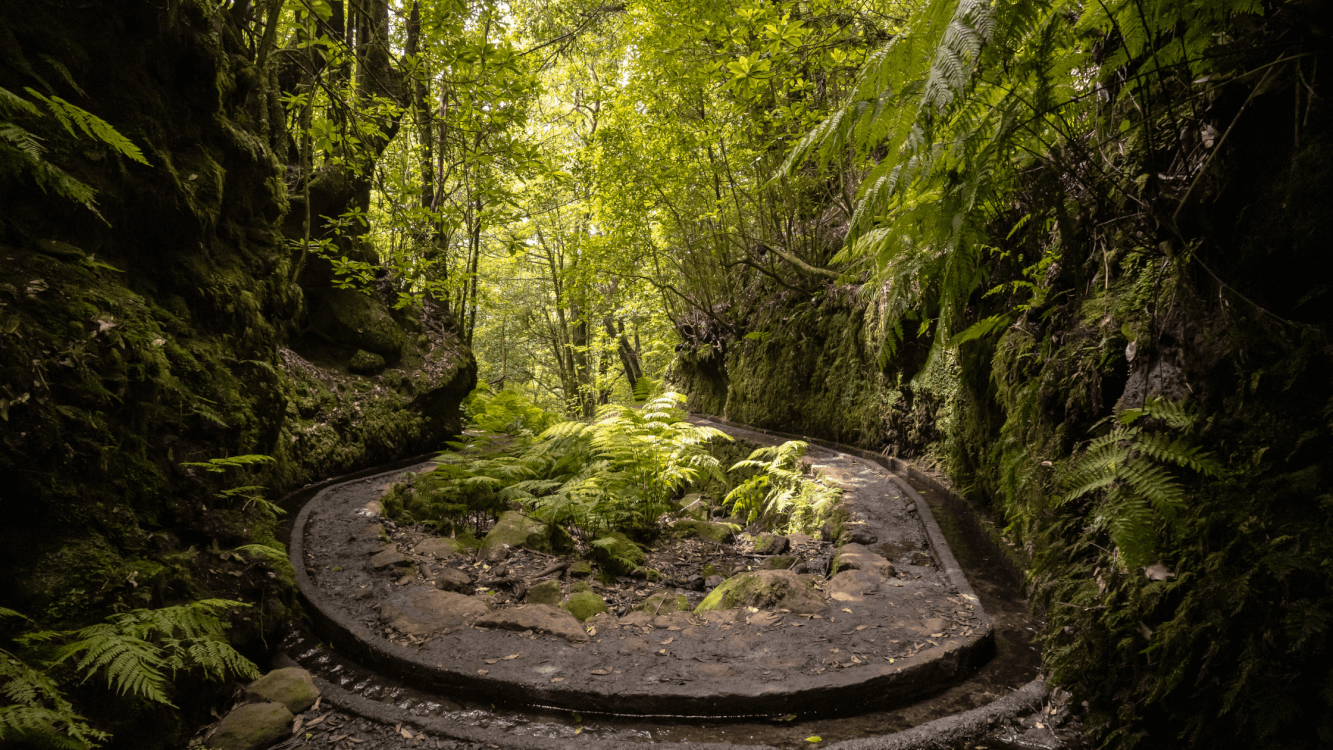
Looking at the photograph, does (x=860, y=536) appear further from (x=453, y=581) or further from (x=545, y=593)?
(x=453, y=581)

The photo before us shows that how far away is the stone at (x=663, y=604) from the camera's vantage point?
173 inches

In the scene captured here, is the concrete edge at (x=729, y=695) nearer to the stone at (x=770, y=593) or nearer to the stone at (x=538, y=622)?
the stone at (x=538, y=622)

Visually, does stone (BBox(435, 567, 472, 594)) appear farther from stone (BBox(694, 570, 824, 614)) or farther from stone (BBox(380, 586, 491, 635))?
stone (BBox(694, 570, 824, 614))

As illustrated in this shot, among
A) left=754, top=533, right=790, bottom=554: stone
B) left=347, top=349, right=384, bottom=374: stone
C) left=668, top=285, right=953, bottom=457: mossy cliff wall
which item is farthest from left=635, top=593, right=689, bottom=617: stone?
left=347, top=349, right=384, bottom=374: stone

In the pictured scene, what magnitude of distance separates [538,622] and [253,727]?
1.53m

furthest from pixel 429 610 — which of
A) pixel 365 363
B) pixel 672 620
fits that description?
pixel 365 363

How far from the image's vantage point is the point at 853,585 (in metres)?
4.20

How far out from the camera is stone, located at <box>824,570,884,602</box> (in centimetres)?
402

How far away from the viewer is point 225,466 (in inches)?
156

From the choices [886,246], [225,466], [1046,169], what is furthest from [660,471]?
[1046,169]

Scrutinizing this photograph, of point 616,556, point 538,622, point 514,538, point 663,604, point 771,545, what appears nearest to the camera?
point 538,622

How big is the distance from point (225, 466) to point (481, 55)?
425 cm

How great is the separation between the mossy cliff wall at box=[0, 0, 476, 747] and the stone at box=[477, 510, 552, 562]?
6.35 feet

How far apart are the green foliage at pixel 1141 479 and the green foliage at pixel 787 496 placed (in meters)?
4.00
